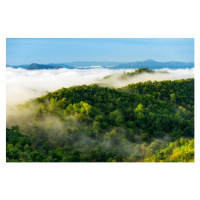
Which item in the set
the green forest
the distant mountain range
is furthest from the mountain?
the green forest

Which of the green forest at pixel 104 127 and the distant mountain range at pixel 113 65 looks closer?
the green forest at pixel 104 127

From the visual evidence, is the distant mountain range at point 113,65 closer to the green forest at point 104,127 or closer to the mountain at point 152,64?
the mountain at point 152,64

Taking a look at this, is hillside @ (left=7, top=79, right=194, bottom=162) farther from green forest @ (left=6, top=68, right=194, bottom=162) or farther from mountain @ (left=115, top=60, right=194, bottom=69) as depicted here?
mountain @ (left=115, top=60, right=194, bottom=69)

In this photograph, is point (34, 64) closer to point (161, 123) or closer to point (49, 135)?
point (49, 135)

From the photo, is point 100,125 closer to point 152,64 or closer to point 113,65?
point 113,65

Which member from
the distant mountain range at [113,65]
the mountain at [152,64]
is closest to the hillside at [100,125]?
the distant mountain range at [113,65]
